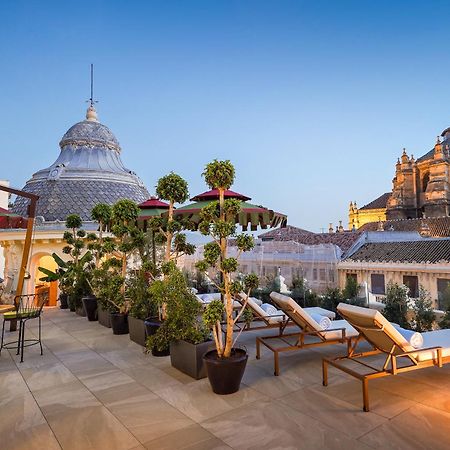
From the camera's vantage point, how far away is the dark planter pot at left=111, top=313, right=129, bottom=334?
22.8 ft

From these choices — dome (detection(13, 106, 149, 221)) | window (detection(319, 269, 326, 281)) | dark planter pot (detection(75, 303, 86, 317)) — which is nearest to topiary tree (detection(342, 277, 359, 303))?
dark planter pot (detection(75, 303, 86, 317))

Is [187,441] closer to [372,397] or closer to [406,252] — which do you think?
[372,397]

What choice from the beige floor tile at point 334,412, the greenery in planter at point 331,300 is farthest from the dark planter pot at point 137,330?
the greenery in planter at point 331,300

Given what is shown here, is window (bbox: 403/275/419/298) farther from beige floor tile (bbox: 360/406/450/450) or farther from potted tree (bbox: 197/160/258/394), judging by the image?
potted tree (bbox: 197/160/258/394)

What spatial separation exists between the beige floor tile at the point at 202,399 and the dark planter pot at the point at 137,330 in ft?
6.99

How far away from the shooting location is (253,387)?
407 centimetres

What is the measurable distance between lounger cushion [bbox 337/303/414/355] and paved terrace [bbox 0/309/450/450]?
1.68ft

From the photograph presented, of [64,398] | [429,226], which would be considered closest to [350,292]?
[64,398]

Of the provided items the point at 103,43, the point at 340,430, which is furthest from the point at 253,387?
the point at 103,43

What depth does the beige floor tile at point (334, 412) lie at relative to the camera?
3.10 metres

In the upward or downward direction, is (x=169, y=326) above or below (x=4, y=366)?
above

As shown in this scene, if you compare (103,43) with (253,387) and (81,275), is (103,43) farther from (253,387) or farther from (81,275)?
(253,387)

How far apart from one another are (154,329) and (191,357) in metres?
1.42

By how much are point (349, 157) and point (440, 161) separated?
64.1 metres
